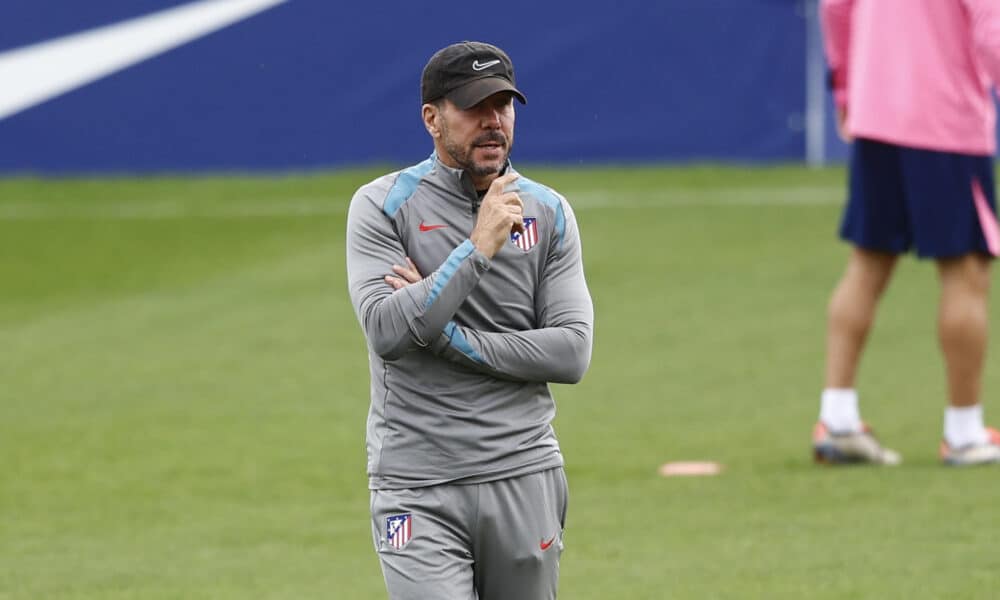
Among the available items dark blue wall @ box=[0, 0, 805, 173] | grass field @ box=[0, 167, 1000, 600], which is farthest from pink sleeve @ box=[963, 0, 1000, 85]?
dark blue wall @ box=[0, 0, 805, 173]

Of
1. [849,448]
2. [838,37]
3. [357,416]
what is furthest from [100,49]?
[849,448]

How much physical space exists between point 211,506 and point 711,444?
213 cm

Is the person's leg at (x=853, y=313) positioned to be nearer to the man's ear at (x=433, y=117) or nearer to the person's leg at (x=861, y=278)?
the person's leg at (x=861, y=278)

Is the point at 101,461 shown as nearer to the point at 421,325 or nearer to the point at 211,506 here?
the point at 211,506

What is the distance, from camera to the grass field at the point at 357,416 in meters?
5.81

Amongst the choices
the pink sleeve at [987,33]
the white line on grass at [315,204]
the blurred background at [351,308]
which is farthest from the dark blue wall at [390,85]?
the pink sleeve at [987,33]

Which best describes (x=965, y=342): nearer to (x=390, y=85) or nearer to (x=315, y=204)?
(x=315, y=204)

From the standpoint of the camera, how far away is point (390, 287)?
12.6 feet

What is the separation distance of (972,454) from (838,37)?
1.72m

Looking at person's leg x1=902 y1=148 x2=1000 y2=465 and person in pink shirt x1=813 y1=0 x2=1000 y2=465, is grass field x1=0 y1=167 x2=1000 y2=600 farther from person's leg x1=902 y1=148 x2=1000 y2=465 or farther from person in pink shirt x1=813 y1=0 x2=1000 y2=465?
person's leg x1=902 y1=148 x2=1000 y2=465

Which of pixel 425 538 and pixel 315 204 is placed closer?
pixel 425 538

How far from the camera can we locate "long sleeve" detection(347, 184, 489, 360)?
3691mm

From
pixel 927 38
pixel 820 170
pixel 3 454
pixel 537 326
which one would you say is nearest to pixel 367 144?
pixel 820 170

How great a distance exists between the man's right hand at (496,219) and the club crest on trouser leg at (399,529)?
2.00 feet
